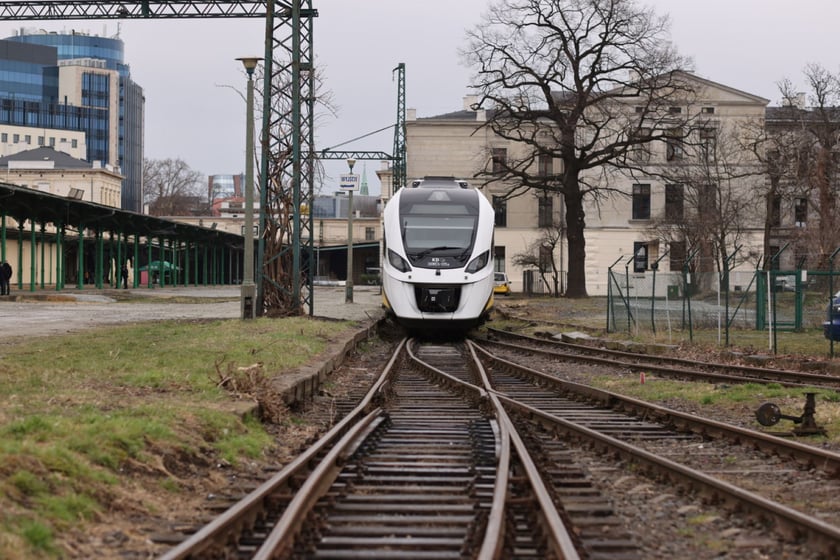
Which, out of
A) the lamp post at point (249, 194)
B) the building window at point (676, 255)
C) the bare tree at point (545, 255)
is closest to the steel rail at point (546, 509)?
the lamp post at point (249, 194)

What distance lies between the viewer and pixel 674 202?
2660 inches

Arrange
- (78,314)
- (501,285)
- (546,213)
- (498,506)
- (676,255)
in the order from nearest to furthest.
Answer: (498,506)
(78,314)
(501,285)
(676,255)
(546,213)

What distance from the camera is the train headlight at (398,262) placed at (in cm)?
2184

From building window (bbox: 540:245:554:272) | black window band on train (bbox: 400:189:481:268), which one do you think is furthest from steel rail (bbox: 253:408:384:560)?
building window (bbox: 540:245:554:272)

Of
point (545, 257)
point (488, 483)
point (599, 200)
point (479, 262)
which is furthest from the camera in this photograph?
point (599, 200)

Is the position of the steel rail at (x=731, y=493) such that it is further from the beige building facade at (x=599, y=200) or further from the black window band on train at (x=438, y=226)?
the beige building facade at (x=599, y=200)

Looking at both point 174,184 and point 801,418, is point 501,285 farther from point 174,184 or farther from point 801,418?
point 174,184

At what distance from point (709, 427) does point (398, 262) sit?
12.8 meters

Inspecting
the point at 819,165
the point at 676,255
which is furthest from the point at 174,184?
the point at 819,165

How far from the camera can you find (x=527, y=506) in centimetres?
636

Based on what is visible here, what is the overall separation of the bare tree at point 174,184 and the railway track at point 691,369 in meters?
114

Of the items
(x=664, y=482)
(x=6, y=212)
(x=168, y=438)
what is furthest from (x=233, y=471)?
(x=6, y=212)

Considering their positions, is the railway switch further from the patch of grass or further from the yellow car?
the yellow car

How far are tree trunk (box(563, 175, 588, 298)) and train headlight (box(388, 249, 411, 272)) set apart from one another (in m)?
24.7
